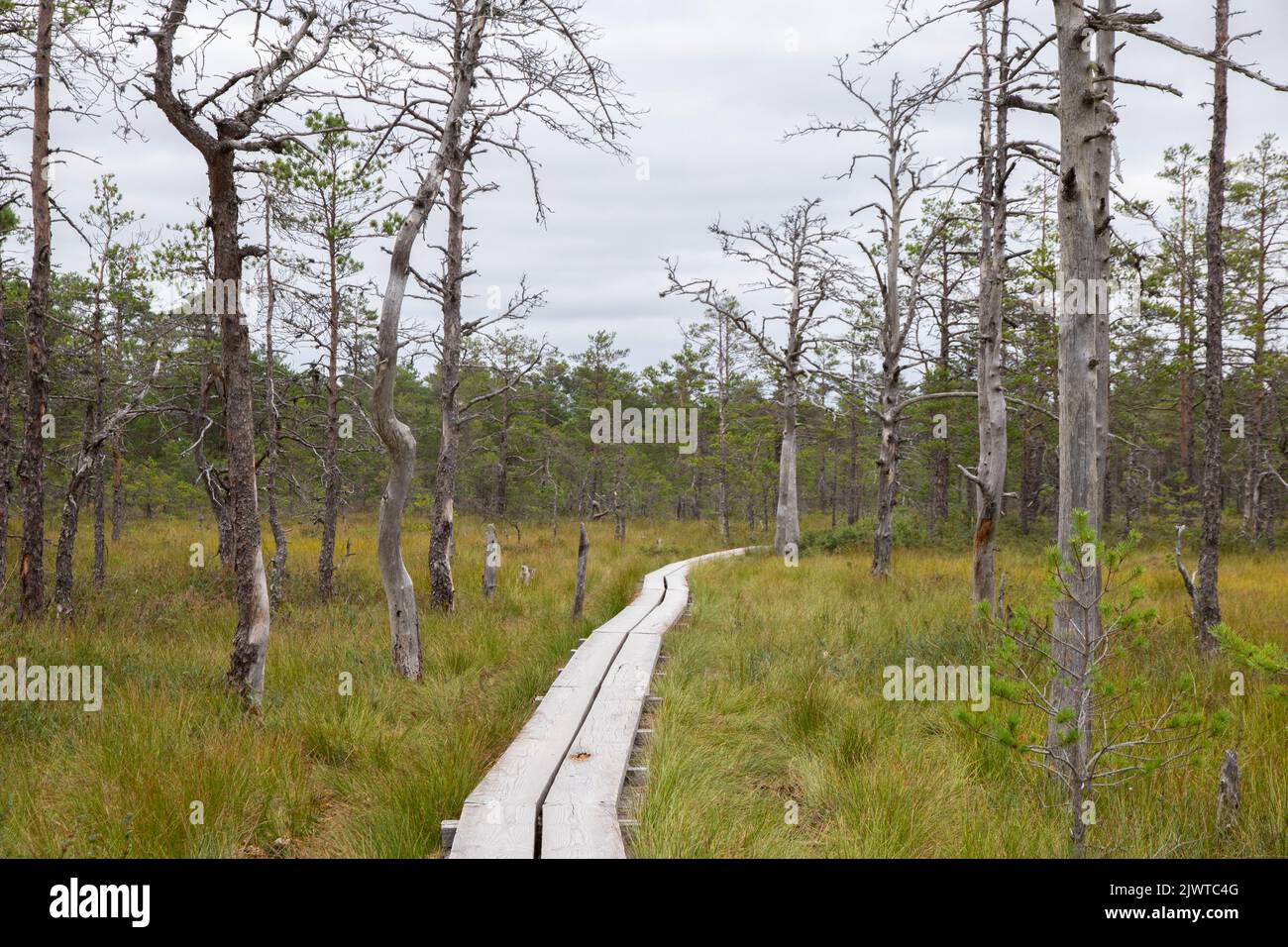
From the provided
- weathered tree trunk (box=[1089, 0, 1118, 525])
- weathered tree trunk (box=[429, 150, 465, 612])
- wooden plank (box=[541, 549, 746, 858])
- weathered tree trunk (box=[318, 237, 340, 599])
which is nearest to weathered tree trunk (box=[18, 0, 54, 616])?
weathered tree trunk (box=[318, 237, 340, 599])

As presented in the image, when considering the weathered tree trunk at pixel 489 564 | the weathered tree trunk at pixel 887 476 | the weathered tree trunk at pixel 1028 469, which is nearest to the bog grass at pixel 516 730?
the weathered tree trunk at pixel 489 564

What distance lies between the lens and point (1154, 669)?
6742mm

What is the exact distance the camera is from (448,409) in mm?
10750

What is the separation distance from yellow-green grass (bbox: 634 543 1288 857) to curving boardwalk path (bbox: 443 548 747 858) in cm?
26

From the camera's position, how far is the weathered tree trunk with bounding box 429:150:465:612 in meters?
10.7

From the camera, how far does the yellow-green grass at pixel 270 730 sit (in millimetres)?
3621

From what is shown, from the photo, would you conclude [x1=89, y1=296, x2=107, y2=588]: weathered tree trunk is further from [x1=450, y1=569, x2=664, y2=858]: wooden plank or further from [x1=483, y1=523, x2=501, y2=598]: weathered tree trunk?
[x1=450, y1=569, x2=664, y2=858]: wooden plank

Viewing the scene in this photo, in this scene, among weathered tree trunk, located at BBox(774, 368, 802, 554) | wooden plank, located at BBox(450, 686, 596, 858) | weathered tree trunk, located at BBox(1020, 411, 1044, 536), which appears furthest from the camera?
weathered tree trunk, located at BBox(1020, 411, 1044, 536)

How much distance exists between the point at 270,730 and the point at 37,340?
760 centimetres

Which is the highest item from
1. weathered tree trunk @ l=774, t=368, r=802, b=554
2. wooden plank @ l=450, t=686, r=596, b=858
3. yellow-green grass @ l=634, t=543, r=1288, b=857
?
weathered tree trunk @ l=774, t=368, r=802, b=554

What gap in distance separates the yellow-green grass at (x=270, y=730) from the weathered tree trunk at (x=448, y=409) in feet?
2.07

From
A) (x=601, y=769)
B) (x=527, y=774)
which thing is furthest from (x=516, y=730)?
(x=601, y=769)

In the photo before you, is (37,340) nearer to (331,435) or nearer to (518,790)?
(331,435)
